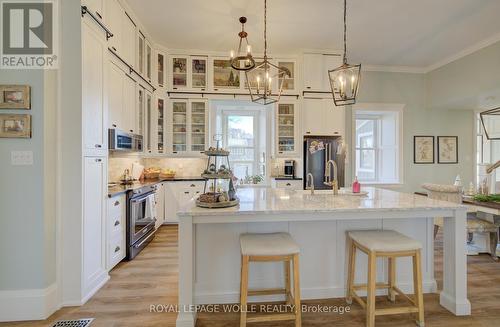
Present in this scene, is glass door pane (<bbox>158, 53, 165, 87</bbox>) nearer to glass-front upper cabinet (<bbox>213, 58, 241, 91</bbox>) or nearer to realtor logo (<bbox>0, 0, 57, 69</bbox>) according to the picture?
glass-front upper cabinet (<bbox>213, 58, 241, 91</bbox>)

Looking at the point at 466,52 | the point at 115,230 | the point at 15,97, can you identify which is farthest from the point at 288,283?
the point at 466,52

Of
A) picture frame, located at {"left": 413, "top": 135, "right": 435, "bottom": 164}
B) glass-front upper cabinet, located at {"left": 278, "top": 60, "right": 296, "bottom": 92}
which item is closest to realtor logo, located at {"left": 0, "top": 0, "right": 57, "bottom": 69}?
glass-front upper cabinet, located at {"left": 278, "top": 60, "right": 296, "bottom": 92}

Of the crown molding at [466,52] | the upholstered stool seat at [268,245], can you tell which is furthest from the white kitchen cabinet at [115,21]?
the crown molding at [466,52]

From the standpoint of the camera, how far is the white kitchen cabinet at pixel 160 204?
4.50 meters

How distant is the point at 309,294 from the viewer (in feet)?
7.74

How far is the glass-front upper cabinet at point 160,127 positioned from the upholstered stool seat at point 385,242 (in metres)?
3.83

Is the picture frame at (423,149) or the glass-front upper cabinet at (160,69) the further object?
the picture frame at (423,149)

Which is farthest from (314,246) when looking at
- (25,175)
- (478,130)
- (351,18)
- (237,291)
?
(478,130)

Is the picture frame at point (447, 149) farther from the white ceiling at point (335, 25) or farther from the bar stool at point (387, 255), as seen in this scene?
the bar stool at point (387, 255)

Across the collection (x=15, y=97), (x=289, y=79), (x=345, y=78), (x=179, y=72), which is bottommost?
(x=15, y=97)

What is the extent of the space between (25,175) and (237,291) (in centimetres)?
202

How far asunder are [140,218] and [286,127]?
3038 mm

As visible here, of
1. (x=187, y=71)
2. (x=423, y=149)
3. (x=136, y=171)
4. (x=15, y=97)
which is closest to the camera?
(x=15, y=97)

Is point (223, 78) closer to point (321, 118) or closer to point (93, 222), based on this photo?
point (321, 118)
